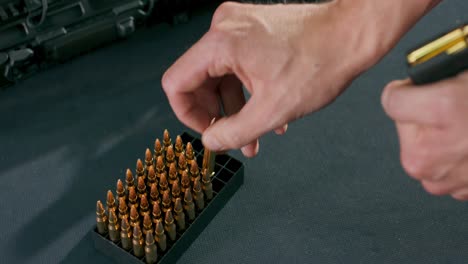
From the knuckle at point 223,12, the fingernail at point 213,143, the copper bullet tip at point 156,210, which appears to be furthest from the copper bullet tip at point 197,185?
the knuckle at point 223,12

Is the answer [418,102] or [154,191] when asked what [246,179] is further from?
[418,102]

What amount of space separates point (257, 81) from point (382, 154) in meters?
0.64

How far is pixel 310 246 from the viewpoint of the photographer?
4.33ft

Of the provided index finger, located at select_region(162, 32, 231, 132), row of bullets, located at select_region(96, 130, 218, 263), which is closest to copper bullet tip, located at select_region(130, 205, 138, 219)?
row of bullets, located at select_region(96, 130, 218, 263)

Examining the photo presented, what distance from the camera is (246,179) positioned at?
1.44 m

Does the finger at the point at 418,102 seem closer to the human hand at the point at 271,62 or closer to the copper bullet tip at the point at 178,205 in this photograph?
the human hand at the point at 271,62

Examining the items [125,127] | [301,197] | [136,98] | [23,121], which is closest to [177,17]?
[136,98]

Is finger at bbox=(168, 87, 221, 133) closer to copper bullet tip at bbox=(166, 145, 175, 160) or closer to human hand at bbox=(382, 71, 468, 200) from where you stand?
copper bullet tip at bbox=(166, 145, 175, 160)

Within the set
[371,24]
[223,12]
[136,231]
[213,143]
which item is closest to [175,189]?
[136,231]

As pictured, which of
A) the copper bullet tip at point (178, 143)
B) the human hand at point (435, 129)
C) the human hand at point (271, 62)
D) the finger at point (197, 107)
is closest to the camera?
the human hand at point (435, 129)

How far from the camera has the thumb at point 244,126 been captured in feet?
3.24

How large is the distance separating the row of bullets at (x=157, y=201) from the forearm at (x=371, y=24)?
441 millimetres

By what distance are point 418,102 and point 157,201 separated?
2.19 feet

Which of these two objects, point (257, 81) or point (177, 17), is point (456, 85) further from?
point (177, 17)
